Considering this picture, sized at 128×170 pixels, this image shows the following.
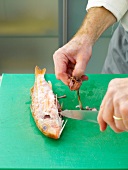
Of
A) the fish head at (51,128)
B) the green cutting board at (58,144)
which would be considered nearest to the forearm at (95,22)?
the green cutting board at (58,144)

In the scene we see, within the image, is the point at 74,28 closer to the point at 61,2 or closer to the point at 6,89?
the point at 61,2

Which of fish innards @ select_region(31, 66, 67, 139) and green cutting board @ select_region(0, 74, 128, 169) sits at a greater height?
fish innards @ select_region(31, 66, 67, 139)

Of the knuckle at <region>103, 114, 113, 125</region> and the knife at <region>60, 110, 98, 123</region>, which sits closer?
the knuckle at <region>103, 114, 113, 125</region>

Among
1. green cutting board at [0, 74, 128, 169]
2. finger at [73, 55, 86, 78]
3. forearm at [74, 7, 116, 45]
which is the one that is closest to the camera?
green cutting board at [0, 74, 128, 169]

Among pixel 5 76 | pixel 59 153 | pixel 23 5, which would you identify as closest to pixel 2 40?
pixel 23 5

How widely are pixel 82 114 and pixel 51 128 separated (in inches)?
4.1

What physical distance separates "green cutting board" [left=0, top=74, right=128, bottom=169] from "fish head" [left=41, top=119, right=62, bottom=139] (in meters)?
0.02

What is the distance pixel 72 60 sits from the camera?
122 centimetres

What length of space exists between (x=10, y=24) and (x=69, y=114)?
136 cm

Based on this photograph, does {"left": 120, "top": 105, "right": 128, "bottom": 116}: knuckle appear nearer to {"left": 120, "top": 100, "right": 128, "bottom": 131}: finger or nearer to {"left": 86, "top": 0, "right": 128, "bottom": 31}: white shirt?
{"left": 120, "top": 100, "right": 128, "bottom": 131}: finger

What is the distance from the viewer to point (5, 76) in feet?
4.47

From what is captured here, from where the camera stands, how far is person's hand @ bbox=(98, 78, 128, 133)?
2.62 feet

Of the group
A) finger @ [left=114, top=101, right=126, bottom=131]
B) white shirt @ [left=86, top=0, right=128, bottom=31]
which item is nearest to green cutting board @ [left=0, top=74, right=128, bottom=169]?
finger @ [left=114, top=101, right=126, bottom=131]

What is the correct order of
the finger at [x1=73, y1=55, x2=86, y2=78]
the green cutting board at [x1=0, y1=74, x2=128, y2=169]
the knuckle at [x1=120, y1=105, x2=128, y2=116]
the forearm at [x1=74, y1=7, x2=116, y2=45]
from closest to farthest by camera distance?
the knuckle at [x1=120, y1=105, x2=128, y2=116]
the green cutting board at [x1=0, y1=74, x2=128, y2=169]
the finger at [x1=73, y1=55, x2=86, y2=78]
the forearm at [x1=74, y1=7, x2=116, y2=45]
